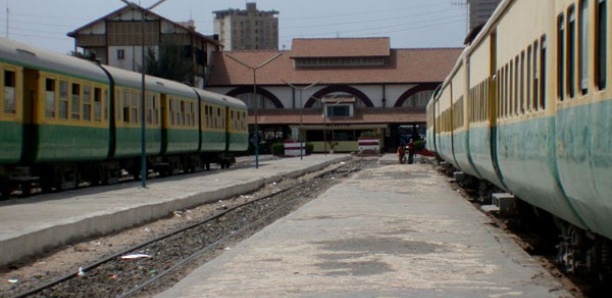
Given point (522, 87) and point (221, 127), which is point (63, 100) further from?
point (221, 127)

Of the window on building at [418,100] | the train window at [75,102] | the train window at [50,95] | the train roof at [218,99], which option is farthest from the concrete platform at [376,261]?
the window on building at [418,100]

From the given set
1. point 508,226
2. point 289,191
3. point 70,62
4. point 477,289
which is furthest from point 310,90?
point 477,289

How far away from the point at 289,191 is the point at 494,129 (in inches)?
731

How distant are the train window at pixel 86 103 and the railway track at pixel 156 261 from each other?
15.7 feet

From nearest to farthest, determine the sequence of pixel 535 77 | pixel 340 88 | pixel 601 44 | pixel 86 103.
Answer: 1. pixel 601 44
2. pixel 535 77
3. pixel 86 103
4. pixel 340 88

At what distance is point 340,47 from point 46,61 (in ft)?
252

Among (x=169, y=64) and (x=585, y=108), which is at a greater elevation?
(x=169, y=64)

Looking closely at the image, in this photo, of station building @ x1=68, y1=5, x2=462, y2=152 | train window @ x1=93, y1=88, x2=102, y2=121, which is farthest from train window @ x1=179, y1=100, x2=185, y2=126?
station building @ x1=68, y1=5, x2=462, y2=152

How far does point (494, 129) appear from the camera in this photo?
14.4 m

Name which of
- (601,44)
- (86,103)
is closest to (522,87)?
(601,44)

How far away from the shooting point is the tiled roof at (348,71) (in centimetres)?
9456

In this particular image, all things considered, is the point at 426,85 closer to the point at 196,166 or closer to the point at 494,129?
the point at 196,166

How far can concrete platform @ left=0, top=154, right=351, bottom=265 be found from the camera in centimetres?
1395

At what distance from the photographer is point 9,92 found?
2066 cm
